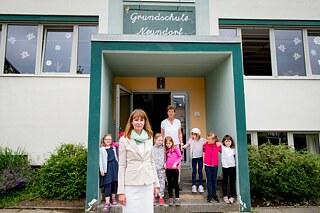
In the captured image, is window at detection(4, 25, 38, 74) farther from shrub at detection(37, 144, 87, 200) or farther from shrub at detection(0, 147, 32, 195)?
shrub at detection(37, 144, 87, 200)

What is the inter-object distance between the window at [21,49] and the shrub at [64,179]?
10.6 ft

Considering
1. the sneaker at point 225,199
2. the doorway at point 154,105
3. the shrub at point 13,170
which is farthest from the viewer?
the doorway at point 154,105

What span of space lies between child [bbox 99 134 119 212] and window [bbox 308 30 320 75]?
675cm

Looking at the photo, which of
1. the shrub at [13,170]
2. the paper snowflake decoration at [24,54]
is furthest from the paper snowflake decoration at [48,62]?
the shrub at [13,170]

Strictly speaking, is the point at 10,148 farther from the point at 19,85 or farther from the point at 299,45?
the point at 299,45

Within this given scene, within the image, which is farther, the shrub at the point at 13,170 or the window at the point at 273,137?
the window at the point at 273,137

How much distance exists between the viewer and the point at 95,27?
734cm

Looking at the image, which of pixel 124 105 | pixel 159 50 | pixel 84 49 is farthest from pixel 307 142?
pixel 84 49

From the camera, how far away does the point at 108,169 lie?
4.41 m

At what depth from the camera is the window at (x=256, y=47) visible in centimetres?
744

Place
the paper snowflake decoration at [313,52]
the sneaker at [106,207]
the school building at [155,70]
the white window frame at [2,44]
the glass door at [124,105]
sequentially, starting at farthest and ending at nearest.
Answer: the paper snowflake decoration at [313,52], the white window frame at [2,44], the glass door at [124,105], the school building at [155,70], the sneaker at [106,207]

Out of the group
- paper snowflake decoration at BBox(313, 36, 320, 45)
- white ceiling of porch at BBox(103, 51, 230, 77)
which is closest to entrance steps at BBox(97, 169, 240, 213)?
white ceiling of porch at BBox(103, 51, 230, 77)

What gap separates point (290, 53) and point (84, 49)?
6.56 meters

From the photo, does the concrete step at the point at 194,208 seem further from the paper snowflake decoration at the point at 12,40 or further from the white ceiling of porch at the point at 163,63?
the paper snowflake decoration at the point at 12,40
